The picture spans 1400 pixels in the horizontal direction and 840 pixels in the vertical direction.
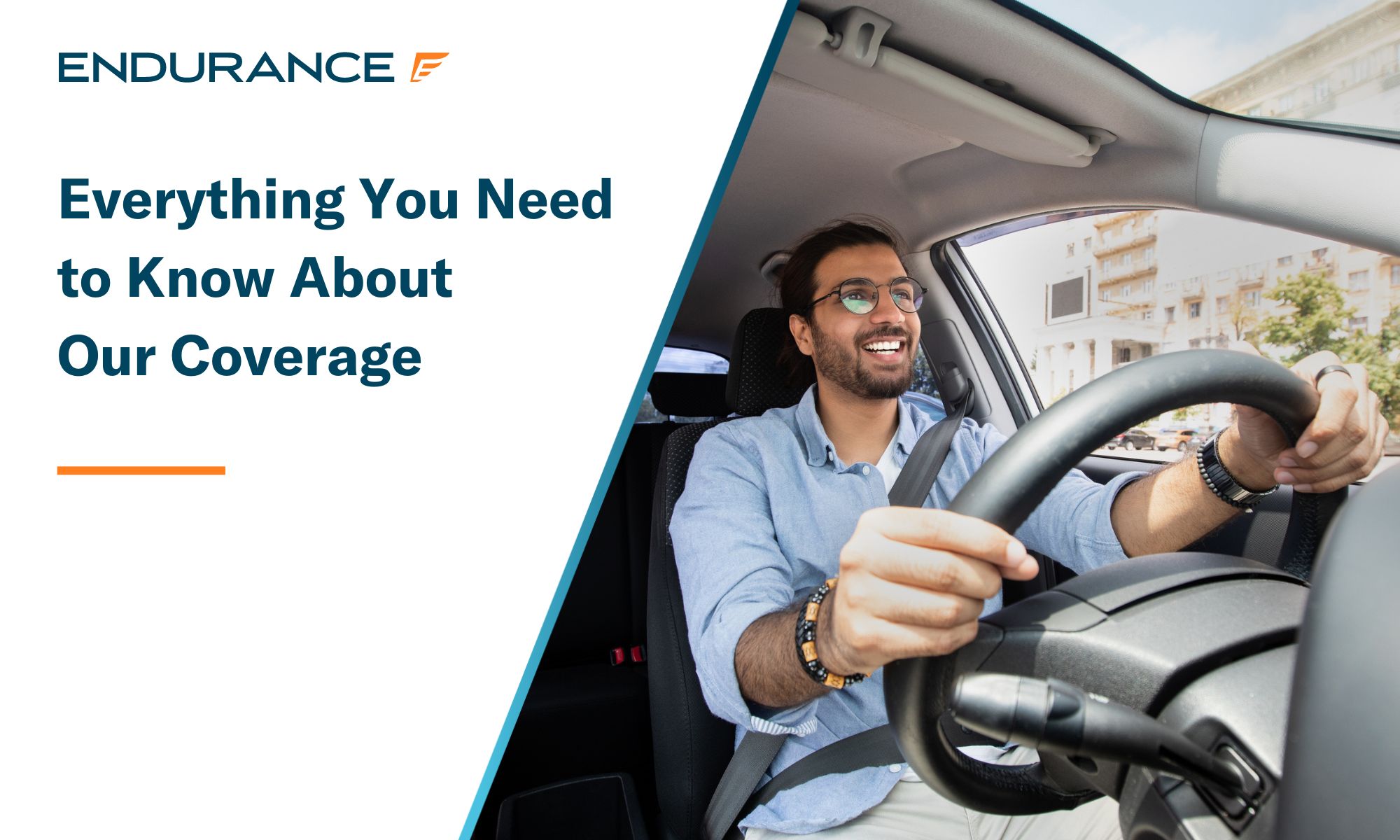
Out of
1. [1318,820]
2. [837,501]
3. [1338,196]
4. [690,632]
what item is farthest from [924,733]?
[1338,196]

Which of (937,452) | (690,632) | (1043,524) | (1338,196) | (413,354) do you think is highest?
(1338,196)

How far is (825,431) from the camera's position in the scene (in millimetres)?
1448

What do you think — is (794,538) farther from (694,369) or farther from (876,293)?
(694,369)

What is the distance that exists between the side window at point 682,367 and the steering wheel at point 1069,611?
1446 millimetres

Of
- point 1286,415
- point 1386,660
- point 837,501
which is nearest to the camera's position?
point 1386,660

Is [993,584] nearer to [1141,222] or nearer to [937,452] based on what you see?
[937,452]

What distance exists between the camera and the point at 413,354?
1093 millimetres

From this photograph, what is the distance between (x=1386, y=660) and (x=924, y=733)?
0.90ft

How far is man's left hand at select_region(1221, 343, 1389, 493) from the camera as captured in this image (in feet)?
2.36

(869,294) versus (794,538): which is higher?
(869,294)

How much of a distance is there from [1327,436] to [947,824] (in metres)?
0.70

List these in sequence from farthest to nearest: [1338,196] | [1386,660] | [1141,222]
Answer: [1141,222] < [1338,196] < [1386,660]

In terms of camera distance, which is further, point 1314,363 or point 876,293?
point 876,293

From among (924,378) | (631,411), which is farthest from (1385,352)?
(924,378)
